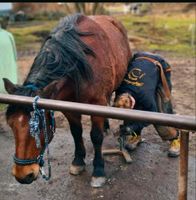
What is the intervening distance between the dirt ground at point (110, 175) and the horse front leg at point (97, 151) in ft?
0.25

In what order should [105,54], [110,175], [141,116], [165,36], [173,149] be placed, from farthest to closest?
[165,36], [173,149], [110,175], [105,54], [141,116]

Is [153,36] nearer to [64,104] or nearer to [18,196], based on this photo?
[18,196]

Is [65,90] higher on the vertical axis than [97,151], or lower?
higher

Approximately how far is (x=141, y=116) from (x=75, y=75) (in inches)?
57.2

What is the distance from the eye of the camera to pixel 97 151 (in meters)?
3.59

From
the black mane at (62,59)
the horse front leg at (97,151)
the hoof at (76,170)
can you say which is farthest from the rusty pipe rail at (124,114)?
the hoof at (76,170)

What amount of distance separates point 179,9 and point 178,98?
15.6 meters

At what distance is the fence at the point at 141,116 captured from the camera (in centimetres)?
157

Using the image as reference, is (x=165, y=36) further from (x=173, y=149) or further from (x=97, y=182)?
(x=97, y=182)

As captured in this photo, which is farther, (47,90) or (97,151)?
(97,151)

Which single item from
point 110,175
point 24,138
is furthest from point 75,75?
point 110,175

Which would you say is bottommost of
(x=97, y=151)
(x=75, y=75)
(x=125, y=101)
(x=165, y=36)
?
(x=165, y=36)

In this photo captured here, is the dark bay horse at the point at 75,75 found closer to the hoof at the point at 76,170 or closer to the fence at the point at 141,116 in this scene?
the hoof at the point at 76,170

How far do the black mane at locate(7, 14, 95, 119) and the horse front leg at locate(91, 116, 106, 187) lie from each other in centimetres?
46
